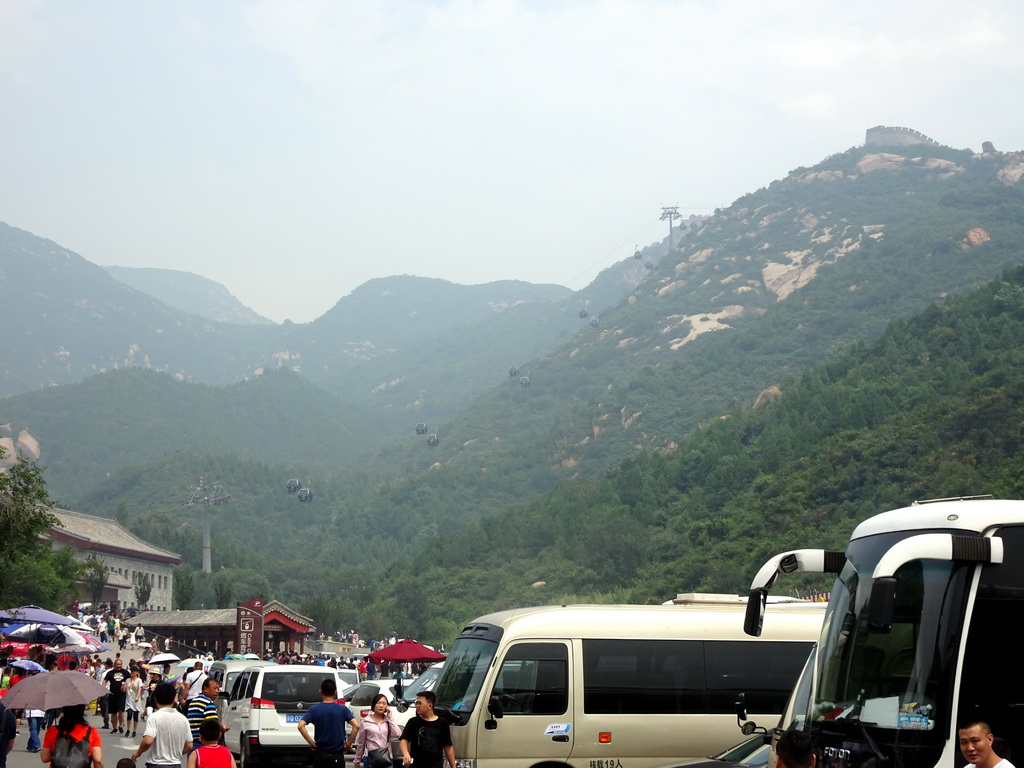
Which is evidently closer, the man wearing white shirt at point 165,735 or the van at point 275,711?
the man wearing white shirt at point 165,735

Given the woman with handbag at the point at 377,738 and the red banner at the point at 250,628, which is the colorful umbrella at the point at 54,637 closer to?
the red banner at the point at 250,628

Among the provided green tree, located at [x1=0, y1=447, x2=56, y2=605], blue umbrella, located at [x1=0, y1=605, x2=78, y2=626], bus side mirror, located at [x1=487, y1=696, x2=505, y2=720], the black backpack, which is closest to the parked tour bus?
bus side mirror, located at [x1=487, y1=696, x2=505, y2=720]

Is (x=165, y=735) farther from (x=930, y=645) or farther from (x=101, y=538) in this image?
(x=101, y=538)

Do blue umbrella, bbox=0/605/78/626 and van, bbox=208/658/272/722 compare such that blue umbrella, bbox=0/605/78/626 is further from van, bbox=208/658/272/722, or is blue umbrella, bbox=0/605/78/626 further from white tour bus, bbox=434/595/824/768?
white tour bus, bbox=434/595/824/768

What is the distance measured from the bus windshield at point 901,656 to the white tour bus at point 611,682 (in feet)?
14.8

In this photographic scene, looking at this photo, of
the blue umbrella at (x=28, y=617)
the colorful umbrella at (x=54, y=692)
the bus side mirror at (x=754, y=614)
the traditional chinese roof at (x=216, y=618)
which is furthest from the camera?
the traditional chinese roof at (x=216, y=618)

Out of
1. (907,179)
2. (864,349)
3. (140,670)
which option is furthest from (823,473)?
(907,179)

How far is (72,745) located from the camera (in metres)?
10.9

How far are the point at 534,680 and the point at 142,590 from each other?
83753 mm

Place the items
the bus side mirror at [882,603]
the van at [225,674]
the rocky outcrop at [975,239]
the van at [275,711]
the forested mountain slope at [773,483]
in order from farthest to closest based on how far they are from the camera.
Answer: the rocky outcrop at [975,239] → the forested mountain slope at [773,483] → the van at [225,674] → the van at [275,711] → the bus side mirror at [882,603]

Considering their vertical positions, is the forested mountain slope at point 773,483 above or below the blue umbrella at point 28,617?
above

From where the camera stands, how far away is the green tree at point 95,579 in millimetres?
83188

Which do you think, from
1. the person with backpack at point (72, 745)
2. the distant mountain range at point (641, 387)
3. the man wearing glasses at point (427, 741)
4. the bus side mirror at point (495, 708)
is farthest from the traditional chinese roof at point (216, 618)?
the person with backpack at point (72, 745)

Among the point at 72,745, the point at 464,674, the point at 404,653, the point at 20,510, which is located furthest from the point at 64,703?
the point at 404,653
